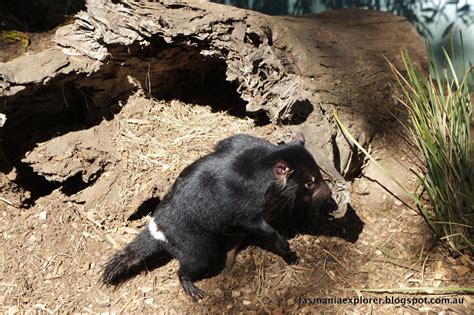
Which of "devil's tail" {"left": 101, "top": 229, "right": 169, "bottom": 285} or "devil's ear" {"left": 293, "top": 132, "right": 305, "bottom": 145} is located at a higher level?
"devil's ear" {"left": 293, "top": 132, "right": 305, "bottom": 145}

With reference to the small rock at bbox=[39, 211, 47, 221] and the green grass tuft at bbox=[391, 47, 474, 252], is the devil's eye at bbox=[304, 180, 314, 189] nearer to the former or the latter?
the green grass tuft at bbox=[391, 47, 474, 252]

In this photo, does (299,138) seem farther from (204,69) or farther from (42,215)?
(42,215)

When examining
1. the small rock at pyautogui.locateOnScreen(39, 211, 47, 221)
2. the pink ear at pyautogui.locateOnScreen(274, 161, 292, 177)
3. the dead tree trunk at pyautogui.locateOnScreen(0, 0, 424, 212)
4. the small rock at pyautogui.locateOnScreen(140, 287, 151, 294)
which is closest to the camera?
the pink ear at pyautogui.locateOnScreen(274, 161, 292, 177)

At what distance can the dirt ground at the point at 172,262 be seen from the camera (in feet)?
9.64

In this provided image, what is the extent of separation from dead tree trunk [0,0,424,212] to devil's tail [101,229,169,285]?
3.51 feet

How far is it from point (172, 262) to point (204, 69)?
1567 mm

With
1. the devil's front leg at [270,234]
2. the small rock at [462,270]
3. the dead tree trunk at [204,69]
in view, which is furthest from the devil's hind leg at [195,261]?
the small rock at [462,270]

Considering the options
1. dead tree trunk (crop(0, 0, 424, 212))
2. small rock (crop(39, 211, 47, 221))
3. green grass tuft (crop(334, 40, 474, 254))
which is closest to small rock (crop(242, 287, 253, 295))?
dead tree trunk (crop(0, 0, 424, 212))

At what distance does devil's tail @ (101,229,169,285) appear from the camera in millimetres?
2955

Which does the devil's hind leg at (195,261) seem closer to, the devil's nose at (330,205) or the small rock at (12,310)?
Result: the devil's nose at (330,205)

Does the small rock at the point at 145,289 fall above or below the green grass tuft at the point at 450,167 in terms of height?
below

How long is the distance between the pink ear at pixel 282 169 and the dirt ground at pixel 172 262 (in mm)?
538

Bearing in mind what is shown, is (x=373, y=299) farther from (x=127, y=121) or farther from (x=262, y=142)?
(x=127, y=121)

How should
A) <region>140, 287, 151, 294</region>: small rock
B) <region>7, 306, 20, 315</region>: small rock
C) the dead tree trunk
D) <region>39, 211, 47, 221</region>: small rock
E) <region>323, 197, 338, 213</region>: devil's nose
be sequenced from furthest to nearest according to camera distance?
1. <region>39, 211, 47, 221</region>: small rock
2. the dead tree trunk
3. <region>323, 197, 338, 213</region>: devil's nose
4. <region>140, 287, 151, 294</region>: small rock
5. <region>7, 306, 20, 315</region>: small rock
